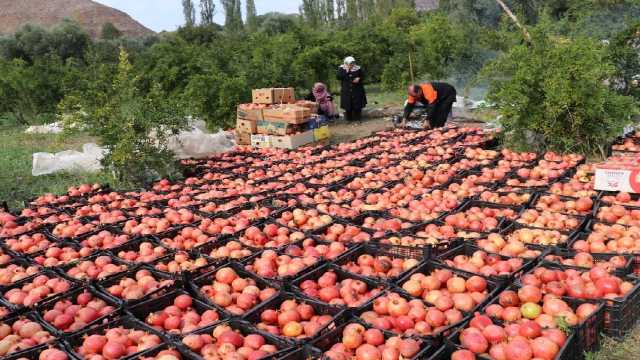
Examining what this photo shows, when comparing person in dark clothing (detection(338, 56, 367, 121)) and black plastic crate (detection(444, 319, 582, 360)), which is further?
person in dark clothing (detection(338, 56, 367, 121))

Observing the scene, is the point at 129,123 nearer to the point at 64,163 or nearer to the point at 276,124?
the point at 64,163

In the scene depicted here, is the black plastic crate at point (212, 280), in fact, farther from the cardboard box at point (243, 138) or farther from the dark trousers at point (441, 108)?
the dark trousers at point (441, 108)

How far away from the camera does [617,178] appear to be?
517cm

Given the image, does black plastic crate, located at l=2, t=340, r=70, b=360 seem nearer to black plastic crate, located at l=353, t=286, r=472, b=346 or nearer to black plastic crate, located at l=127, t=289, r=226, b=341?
black plastic crate, located at l=127, t=289, r=226, b=341

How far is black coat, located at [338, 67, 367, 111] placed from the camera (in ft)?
43.2

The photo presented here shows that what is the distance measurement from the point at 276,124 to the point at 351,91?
378 cm

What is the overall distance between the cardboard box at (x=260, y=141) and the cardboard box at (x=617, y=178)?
593 cm

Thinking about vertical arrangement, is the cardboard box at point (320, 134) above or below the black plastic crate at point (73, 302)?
above

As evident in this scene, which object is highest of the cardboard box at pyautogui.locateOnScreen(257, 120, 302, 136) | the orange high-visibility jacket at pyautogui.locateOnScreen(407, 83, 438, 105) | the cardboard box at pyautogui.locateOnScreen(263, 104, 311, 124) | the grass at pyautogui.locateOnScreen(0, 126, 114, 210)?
the orange high-visibility jacket at pyautogui.locateOnScreen(407, 83, 438, 105)

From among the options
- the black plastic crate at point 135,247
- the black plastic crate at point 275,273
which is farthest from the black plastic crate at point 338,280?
the black plastic crate at point 135,247

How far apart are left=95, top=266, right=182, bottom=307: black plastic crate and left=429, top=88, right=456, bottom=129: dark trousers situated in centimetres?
722

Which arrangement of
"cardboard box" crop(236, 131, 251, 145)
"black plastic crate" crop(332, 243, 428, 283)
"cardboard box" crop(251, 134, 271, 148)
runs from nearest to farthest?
1. "black plastic crate" crop(332, 243, 428, 283)
2. "cardboard box" crop(251, 134, 271, 148)
3. "cardboard box" crop(236, 131, 251, 145)

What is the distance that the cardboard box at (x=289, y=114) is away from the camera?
9762mm

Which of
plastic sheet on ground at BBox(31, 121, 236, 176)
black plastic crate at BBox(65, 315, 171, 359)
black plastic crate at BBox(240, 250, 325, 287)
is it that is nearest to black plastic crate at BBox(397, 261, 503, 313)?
black plastic crate at BBox(240, 250, 325, 287)
